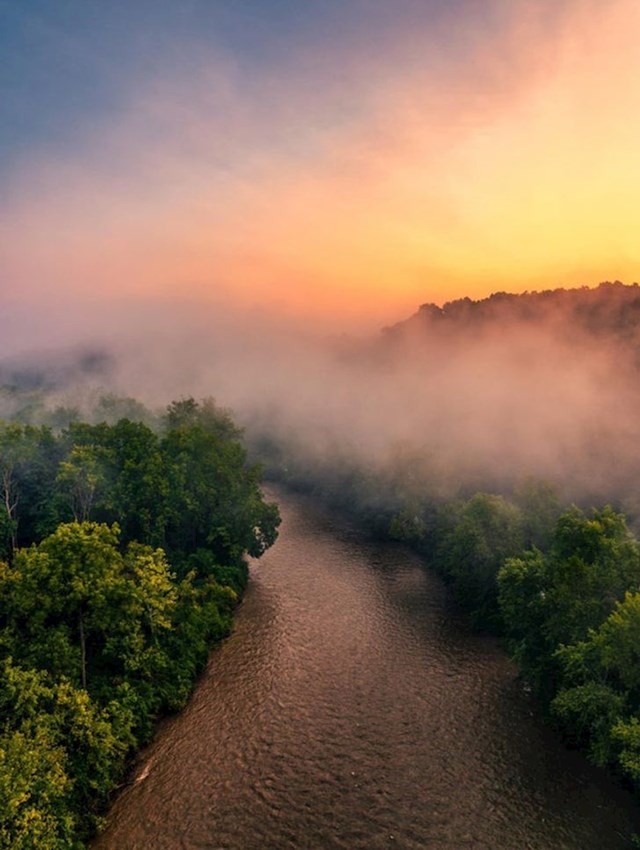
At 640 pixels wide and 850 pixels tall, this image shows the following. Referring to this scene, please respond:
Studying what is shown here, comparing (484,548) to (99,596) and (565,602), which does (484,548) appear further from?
(99,596)

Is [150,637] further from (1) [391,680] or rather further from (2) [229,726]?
(1) [391,680]

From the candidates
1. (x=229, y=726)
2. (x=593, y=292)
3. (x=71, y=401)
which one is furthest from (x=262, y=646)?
(x=593, y=292)

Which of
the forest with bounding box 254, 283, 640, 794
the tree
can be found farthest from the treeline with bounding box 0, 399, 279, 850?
the forest with bounding box 254, 283, 640, 794

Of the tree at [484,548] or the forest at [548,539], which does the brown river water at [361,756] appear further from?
the tree at [484,548]

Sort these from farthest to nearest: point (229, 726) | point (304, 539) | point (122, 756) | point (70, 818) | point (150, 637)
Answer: point (304, 539), point (150, 637), point (229, 726), point (122, 756), point (70, 818)

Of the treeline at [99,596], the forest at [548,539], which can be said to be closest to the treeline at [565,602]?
the forest at [548,539]

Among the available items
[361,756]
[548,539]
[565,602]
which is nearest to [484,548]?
[548,539]

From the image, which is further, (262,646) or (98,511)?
(98,511)
